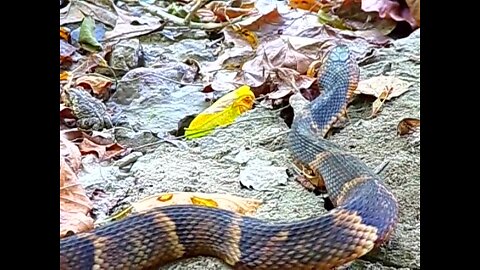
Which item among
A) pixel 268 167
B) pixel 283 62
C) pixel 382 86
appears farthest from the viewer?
pixel 283 62

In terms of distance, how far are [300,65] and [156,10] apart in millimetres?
1208

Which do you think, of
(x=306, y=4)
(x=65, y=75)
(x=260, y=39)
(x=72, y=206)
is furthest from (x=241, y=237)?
(x=306, y=4)

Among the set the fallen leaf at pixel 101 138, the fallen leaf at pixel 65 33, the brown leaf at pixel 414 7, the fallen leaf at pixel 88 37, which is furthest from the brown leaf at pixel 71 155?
the brown leaf at pixel 414 7

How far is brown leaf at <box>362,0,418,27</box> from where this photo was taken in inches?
122

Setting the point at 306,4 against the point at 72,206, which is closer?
the point at 72,206

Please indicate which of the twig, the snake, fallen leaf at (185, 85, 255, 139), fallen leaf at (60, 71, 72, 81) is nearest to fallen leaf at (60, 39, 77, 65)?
fallen leaf at (60, 71, 72, 81)

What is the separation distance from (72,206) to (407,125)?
0.97 m

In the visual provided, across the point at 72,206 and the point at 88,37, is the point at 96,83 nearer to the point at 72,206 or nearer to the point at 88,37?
the point at 88,37

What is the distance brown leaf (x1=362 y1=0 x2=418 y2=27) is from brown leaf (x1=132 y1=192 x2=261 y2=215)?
162 centimetres

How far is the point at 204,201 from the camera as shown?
172 centimetres

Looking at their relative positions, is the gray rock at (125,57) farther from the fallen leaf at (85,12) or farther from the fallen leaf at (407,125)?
the fallen leaf at (407,125)

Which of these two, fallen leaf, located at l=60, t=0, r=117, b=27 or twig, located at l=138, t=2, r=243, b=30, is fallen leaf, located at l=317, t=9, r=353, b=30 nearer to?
twig, located at l=138, t=2, r=243, b=30

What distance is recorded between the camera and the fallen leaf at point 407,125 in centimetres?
208
